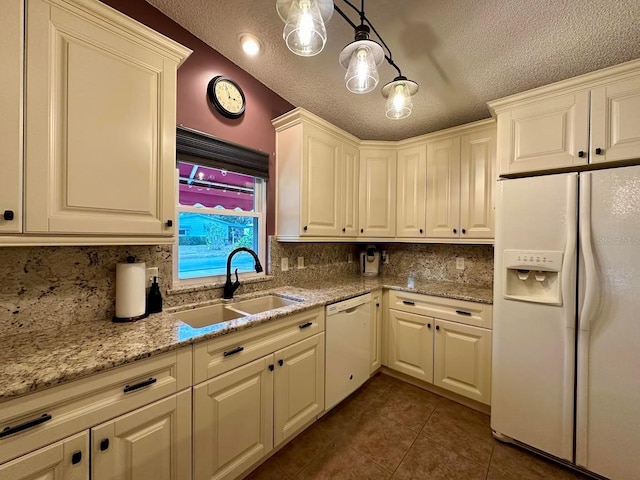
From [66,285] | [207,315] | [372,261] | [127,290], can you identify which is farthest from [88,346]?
[372,261]

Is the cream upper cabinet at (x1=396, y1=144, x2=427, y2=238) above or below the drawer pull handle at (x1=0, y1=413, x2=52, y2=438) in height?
above

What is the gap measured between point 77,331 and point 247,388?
0.87 m

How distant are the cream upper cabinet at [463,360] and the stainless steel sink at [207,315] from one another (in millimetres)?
1632

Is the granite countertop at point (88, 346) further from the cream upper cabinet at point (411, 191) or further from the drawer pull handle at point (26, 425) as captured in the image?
the cream upper cabinet at point (411, 191)

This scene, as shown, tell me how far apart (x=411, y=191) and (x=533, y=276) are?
130 centimetres

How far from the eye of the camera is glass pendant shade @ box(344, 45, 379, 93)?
1210mm

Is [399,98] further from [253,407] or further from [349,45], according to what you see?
[253,407]

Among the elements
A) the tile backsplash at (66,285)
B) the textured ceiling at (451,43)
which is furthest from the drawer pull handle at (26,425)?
the textured ceiling at (451,43)

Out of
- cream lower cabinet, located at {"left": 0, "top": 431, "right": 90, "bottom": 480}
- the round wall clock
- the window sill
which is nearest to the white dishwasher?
the window sill

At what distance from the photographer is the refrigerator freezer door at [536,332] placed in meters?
1.52

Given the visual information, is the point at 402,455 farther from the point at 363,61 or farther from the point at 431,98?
the point at 431,98

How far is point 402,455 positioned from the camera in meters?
1.70

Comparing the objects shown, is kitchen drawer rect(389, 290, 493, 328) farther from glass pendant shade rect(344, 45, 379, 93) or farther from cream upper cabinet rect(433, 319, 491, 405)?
glass pendant shade rect(344, 45, 379, 93)

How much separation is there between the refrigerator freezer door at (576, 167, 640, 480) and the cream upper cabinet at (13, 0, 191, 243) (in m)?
2.31
